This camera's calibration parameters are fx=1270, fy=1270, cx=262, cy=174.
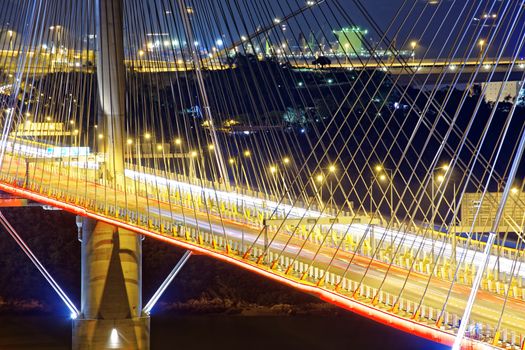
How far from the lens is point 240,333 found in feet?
165

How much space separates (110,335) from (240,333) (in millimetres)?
11348

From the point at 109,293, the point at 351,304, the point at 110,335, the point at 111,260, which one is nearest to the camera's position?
the point at 351,304

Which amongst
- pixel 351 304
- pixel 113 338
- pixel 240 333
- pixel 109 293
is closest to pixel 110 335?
pixel 113 338

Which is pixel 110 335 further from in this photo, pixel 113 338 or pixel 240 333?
pixel 240 333

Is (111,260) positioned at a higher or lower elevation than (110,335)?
higher

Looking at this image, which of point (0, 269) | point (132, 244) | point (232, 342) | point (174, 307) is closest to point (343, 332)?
point (232, 342)

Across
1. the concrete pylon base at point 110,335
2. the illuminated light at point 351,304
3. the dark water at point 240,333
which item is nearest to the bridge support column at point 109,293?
the concrete pylon base at point 110,335

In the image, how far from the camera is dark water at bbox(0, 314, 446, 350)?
47000 millimetres

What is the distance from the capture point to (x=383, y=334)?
4931 centimetres

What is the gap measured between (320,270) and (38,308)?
30.1 m

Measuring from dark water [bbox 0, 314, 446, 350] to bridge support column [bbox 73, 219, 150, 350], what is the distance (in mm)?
6014

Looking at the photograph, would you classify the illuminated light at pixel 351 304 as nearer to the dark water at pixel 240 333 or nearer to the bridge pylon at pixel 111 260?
the bridge pylon at pixel 111 260

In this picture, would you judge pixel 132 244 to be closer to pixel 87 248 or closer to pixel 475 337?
pixel 87 248

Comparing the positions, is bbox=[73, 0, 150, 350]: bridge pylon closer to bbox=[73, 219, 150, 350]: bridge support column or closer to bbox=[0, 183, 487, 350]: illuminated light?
bbox=[73, 219, 150, 350]: bridge support column
